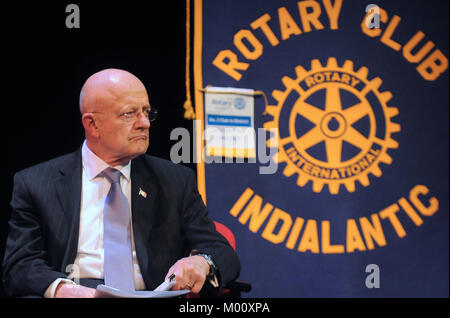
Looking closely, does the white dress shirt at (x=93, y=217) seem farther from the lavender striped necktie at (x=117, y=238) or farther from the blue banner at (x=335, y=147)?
the blue banner at (x=335, y=147)

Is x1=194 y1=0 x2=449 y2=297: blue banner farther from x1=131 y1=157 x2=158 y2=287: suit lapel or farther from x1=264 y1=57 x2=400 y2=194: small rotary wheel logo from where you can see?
x1=131 y1=157 x2=158 y2=287: suit lapel

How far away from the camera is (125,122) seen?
2.03m

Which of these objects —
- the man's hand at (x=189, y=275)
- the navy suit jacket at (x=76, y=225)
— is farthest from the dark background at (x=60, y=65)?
the man's hand at (x=189, y=275)

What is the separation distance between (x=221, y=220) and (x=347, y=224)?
74cm

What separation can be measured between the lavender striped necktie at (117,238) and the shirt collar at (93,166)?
23mm

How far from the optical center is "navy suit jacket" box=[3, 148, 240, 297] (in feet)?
6.18

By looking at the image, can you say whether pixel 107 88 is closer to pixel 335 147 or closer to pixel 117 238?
pixel 117 238

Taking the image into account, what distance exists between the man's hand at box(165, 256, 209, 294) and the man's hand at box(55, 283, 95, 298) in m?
0.27

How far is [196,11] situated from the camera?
297 centimetres

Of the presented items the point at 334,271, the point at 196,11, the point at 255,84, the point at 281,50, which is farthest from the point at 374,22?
the point at 334,271

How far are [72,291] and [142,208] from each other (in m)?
0.45

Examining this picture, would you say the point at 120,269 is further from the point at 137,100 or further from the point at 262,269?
the point at 262,269

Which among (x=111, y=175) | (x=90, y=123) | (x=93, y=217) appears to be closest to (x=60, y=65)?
(x=90, y=123)

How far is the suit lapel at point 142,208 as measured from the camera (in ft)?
6.53
